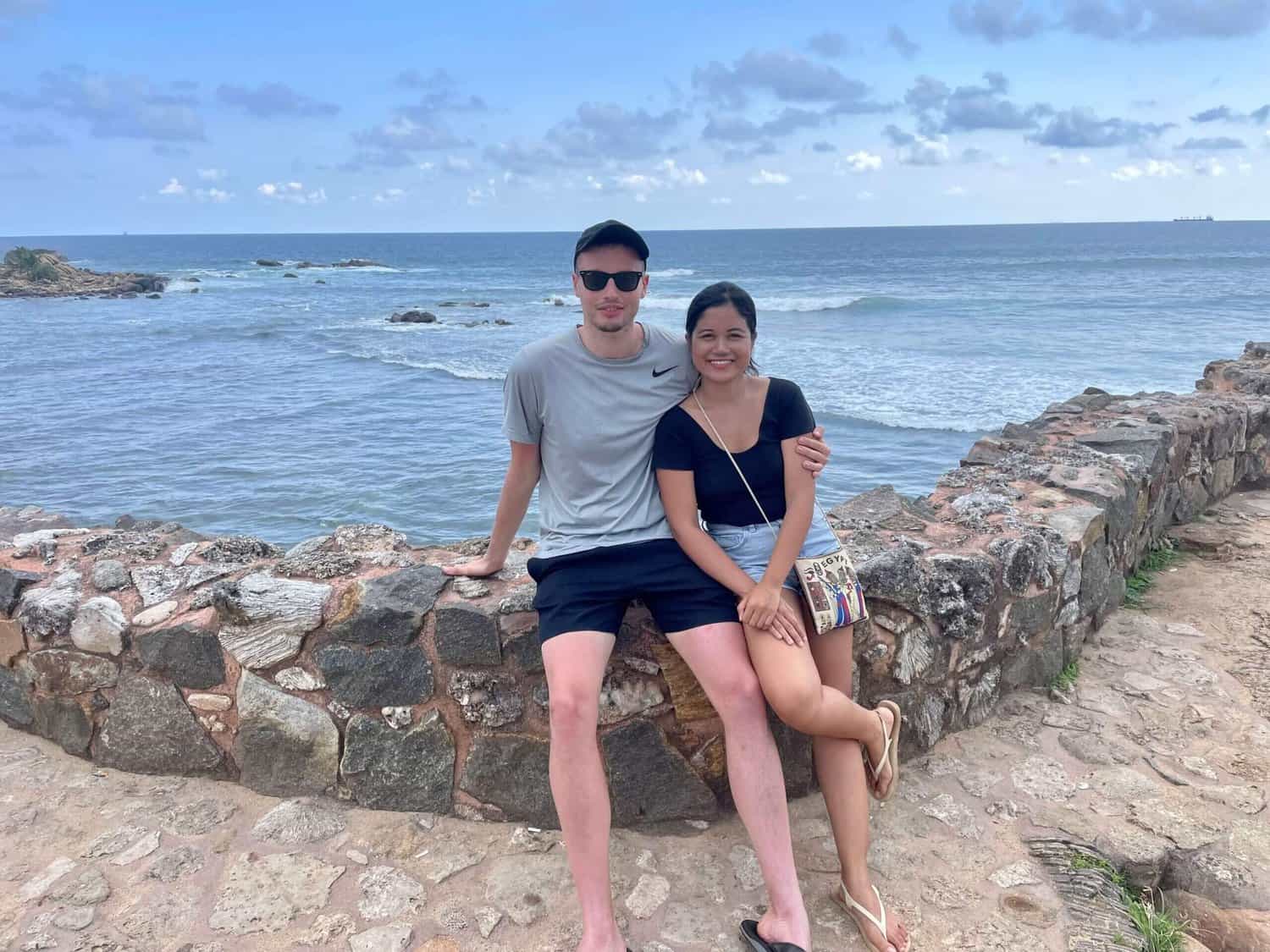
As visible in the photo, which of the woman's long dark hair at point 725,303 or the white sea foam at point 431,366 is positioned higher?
the woman's long dark hair at point 725,303

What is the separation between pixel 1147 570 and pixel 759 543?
10.7 feet

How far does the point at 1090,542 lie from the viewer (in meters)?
3.91

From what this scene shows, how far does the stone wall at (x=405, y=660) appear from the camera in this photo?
2.87 metres

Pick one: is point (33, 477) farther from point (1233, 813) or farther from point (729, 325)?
point (1233, 813)

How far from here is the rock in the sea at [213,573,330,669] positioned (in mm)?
2922

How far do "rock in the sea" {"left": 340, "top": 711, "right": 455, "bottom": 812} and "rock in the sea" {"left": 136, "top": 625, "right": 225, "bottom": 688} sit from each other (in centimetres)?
52

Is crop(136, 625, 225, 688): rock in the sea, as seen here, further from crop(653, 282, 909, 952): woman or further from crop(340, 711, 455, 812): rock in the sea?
crop(653, 282, 909, 952): woman

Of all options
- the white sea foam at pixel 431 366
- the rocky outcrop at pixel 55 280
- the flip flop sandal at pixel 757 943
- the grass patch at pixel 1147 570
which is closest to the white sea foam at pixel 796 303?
the white sea foam at pixel 431 366

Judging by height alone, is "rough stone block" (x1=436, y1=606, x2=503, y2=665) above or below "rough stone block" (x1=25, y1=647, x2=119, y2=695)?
above

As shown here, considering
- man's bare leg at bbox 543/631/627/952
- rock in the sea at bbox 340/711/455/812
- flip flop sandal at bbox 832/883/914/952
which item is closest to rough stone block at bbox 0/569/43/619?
rock in the sea at bbox 340/711/455/812

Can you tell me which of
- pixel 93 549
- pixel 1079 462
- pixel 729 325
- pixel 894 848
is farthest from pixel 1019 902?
pixel 93 549

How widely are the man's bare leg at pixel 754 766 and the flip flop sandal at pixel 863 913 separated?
117 millimetres

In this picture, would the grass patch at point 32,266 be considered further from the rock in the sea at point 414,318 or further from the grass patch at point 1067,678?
the grass patch at point 1067,678

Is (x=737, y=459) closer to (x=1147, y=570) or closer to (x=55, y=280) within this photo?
(x=1147, y=570)
